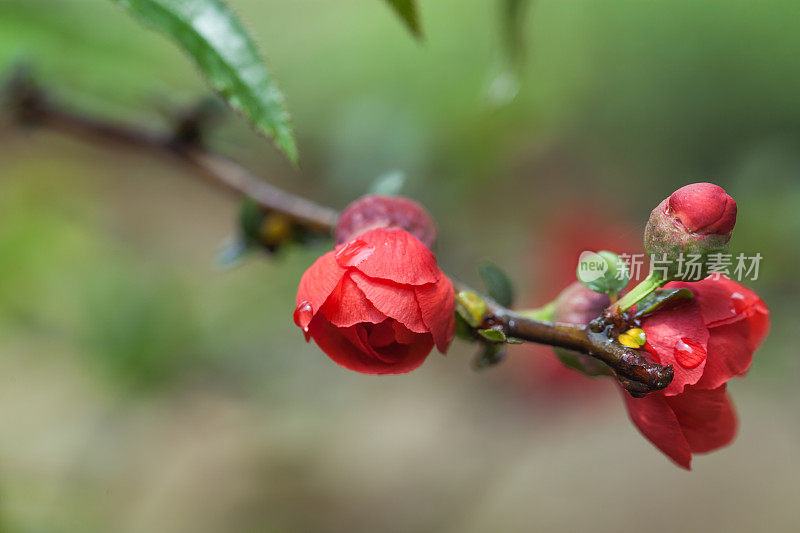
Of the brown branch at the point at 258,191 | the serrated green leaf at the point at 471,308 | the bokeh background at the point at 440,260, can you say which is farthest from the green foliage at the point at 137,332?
the serrated green leaf at the point at 471,308

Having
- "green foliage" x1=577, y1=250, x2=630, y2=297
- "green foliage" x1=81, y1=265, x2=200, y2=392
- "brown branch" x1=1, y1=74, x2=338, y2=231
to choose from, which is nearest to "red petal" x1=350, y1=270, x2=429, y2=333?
"green foliage" x1=577, y1=250, x2=630, y2=297

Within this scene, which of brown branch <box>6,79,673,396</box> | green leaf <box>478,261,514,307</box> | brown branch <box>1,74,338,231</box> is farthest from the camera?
brown branch <box>1,74,338,231</box>

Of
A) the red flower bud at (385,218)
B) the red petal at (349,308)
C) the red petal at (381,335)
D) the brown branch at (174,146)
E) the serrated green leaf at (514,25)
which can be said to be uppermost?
the brown branch at (174,146)

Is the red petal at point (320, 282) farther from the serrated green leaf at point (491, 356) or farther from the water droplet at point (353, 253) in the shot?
the serrated green leaf at point (491, 356)

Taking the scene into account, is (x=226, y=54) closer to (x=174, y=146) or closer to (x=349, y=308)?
(x=349, y=308)

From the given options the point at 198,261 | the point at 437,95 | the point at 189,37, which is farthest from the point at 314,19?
the point at 189,37

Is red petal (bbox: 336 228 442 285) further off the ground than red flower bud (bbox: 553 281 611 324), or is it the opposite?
red petal (bbox: 336 228 442 285)

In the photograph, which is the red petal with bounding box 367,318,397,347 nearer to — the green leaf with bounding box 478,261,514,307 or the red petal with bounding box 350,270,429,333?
the red petal with bounding box 350,270,429,333
